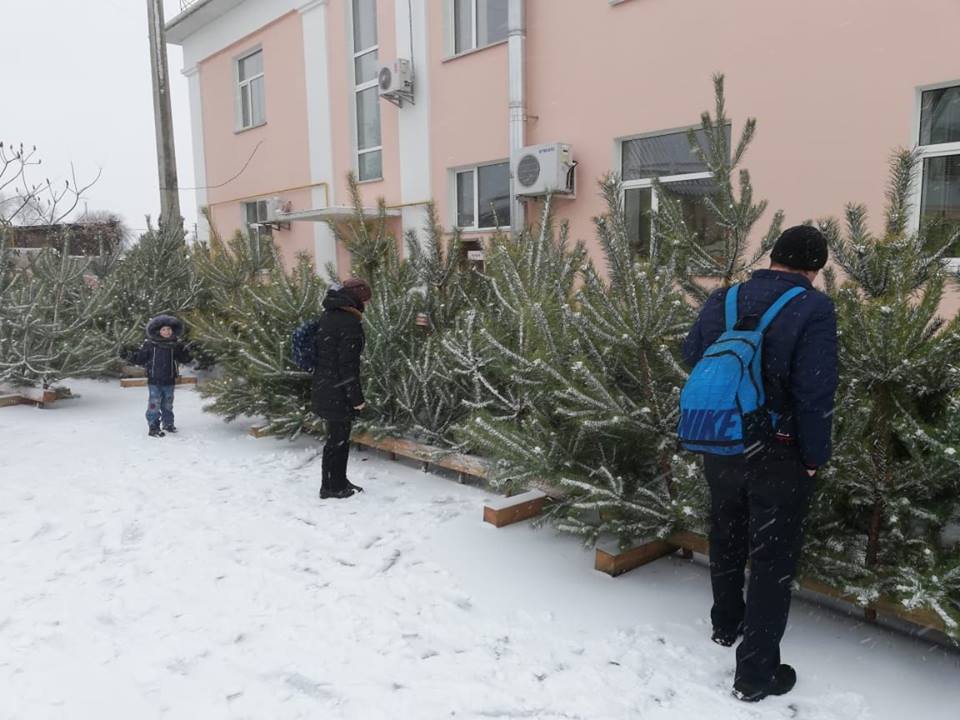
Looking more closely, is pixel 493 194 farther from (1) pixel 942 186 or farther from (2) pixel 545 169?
(1) pixel 942 186

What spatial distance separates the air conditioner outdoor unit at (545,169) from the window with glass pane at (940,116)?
3.74 m

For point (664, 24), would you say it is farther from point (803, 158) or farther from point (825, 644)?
point (825, 644)

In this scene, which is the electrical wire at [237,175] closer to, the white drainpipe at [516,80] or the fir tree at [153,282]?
the fir tree at [153,282]

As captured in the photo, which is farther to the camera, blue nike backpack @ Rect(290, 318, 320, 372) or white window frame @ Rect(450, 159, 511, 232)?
white window frame @ Rect(450, 159, 511, 232)

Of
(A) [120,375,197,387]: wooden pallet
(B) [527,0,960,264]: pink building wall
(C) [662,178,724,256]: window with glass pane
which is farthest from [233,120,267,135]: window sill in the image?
(C) [662,178,724,256]: window with glass pane

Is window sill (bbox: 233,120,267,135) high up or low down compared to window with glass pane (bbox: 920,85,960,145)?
up

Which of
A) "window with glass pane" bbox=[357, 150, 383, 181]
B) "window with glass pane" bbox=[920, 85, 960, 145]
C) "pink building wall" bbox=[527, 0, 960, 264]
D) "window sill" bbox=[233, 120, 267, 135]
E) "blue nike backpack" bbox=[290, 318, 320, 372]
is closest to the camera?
"blue nike backpack" bbox=[290, 318, 320, 372]

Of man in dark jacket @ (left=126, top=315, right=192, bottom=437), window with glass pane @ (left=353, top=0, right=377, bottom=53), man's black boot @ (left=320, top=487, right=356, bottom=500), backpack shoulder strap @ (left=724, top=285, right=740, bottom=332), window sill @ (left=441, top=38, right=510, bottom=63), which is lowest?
man's black boot @ (left=320, top=487, right=356, bottom=500)

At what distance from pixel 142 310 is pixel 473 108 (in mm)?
→ 5548

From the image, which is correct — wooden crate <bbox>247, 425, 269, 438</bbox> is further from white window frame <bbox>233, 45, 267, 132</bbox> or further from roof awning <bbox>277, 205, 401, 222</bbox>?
white window frame <bbox>233, 45, 267, 132</bbox>

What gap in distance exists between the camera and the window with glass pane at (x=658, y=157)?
26.5 ft

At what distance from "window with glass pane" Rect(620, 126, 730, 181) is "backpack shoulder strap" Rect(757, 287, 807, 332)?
5.66 m

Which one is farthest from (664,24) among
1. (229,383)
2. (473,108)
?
(229,383)

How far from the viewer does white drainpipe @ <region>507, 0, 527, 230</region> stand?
914 centimetres
